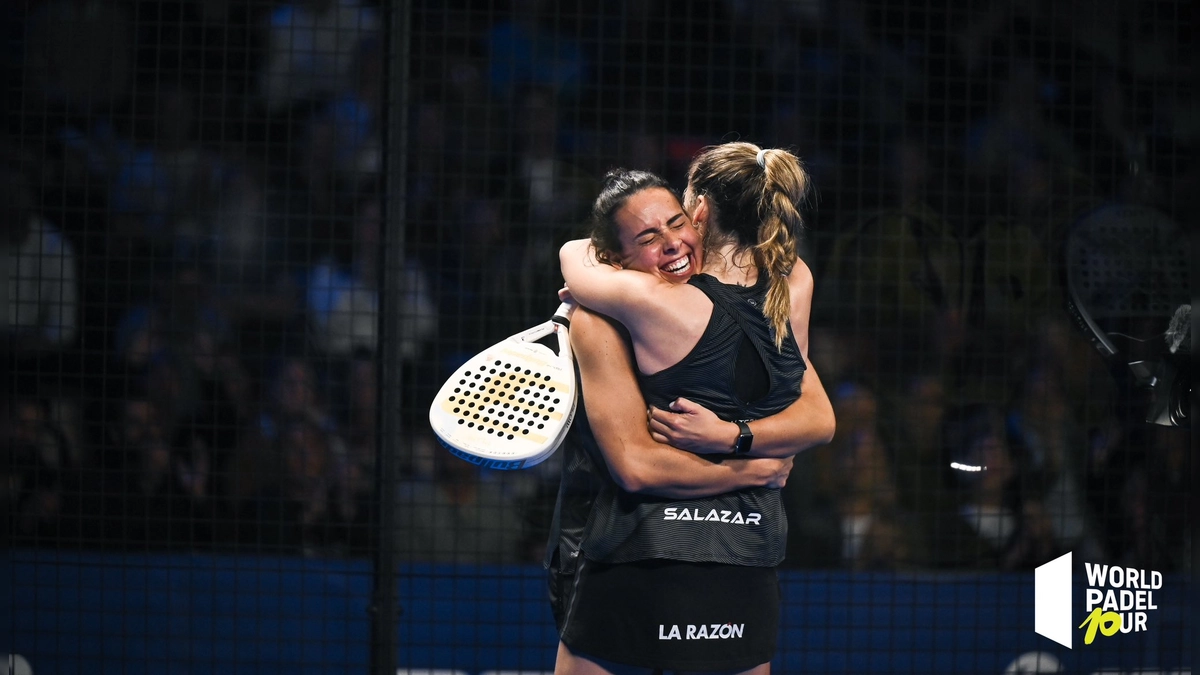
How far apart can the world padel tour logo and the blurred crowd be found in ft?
0.57

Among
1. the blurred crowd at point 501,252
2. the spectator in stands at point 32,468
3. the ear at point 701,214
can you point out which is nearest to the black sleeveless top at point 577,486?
the ear at point 701,214

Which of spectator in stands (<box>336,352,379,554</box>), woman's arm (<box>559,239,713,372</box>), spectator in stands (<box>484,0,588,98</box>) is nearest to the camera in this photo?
woman's arm (<box>559,239,713,372</box>)

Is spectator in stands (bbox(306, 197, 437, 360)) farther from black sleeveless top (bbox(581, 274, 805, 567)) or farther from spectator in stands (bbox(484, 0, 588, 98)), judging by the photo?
black sleeveless top (bbox(581, 274, 805, 567))

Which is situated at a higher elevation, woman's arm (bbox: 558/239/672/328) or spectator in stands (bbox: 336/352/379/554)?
woman's arm (bbox: 558/239/672/328)

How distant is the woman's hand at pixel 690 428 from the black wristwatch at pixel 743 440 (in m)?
0.02

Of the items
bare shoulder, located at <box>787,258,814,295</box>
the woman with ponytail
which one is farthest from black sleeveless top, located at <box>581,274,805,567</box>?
bare shoulder, located at <box>787,258,814,295</box>

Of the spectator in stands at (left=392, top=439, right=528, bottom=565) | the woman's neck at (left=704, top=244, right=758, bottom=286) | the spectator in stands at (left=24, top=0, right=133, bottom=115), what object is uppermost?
the spectator in stands at (left=24, top=0, right=133, bottom=115)

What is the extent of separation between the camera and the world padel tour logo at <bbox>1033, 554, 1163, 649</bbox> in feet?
13.6

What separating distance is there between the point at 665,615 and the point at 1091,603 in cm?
232

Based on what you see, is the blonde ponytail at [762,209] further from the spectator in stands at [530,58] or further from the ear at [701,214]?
the spectator in stands at [530,58]

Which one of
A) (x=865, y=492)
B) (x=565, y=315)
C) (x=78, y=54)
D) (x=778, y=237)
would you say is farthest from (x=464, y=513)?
(x=78, y=54)

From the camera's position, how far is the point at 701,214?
2.76 metres

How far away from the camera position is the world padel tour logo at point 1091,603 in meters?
4.13

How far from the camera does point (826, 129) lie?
480 centimetres
